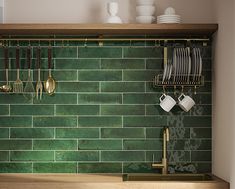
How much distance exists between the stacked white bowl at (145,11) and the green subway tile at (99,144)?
0.90 m

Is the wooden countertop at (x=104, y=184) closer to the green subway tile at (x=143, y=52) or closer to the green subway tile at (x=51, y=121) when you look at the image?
the green subway tile at (x=51, y=121)

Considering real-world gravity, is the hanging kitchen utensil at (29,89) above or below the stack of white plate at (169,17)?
below

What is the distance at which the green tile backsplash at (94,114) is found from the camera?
3713 millimetres

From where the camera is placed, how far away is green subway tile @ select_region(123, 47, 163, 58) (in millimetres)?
3719

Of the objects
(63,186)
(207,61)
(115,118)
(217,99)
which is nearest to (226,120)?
(217,99)

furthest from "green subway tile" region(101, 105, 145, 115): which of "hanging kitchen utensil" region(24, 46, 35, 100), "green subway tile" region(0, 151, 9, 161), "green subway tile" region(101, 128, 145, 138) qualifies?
"green subway tile" region(0, 151, 9, 161)

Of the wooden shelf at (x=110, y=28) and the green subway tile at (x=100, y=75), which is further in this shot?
the green subway tile at (x=100, y=75)

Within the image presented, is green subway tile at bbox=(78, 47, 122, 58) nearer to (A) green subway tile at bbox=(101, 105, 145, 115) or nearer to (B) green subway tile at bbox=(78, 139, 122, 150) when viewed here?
(A) green subway tile at bbox=(101, 105, 145, 115)

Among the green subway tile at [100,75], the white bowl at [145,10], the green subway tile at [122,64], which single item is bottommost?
the green subway tile at [100,75]

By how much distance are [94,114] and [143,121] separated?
0.36m

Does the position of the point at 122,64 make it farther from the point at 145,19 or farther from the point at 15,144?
the point at 15,144

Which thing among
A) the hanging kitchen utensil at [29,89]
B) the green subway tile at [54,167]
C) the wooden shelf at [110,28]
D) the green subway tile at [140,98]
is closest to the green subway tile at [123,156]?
the green subway tile at [54,167]

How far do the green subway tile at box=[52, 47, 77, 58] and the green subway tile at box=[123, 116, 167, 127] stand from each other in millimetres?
609

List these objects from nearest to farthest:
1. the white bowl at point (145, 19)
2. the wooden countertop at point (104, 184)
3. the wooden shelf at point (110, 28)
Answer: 1. the wooden countertop at point (104, 184)
2. the wooden shelf at point (110, 28)
3. the white bowl at point (145, 19)
